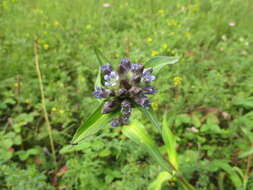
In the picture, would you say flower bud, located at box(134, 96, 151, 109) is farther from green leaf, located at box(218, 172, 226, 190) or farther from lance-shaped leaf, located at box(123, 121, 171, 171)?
green leaf, located at box(218, 172, 226, 190)

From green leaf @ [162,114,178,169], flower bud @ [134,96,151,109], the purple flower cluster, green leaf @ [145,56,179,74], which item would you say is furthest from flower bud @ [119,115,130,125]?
green leaf @ [145,56,179,74]

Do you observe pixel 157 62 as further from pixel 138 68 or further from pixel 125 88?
pixel 125 88

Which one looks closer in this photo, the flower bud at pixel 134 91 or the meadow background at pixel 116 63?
the flower bud at pixel 134 91

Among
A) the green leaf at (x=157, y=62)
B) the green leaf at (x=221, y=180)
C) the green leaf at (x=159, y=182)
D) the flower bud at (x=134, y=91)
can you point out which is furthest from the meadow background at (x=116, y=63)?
the green leaf at (x=157, y=62)

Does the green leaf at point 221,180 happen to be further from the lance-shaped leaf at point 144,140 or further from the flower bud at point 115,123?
the flower bud at point 115,123

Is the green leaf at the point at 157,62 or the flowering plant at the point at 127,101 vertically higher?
the green leaf at the point at 157,62

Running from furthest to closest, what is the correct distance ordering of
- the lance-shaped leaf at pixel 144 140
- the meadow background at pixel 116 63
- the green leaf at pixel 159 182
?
the meadow background at pixel 116 63 < the green leaf at pixel 159 182 < the lance-shaped leaf at pixel 144 140

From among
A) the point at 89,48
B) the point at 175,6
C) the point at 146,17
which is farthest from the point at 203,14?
the point at 89,48
